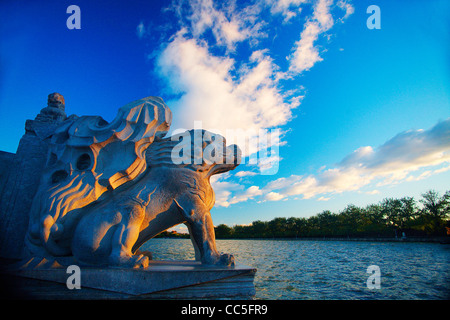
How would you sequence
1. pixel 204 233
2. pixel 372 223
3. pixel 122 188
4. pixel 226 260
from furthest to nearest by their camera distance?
pixel 372 223 < pixel 122 188 < pixel 204 233 < pixel 226 260

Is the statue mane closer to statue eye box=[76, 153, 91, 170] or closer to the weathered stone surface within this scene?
statue eye box=[76, 153, 91, 170]

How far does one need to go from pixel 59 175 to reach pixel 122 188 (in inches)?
36.0

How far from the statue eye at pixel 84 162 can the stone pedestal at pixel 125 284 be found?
129 cm

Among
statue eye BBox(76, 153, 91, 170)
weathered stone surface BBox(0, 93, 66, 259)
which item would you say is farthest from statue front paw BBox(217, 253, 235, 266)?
weathered stone surface BBox(0, 93, 66, 259)

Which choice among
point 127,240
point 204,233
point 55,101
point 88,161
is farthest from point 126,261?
point 55,101

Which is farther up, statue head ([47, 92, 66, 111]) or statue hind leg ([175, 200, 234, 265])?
statue head ([47, 92, 66, 111])

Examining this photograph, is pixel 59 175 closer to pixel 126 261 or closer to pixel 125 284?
pixel 126 261

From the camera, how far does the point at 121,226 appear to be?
2834 mm

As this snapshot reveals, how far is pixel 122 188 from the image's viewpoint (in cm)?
322

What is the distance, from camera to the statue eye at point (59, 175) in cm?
324

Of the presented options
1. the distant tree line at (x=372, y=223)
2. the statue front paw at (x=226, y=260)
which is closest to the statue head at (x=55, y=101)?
the statue front paw at (x=226, y=260)

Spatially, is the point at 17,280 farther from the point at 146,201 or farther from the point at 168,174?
the point at 168,174

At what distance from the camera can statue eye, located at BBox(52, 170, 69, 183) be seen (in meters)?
3.24

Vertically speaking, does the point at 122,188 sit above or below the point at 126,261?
above
